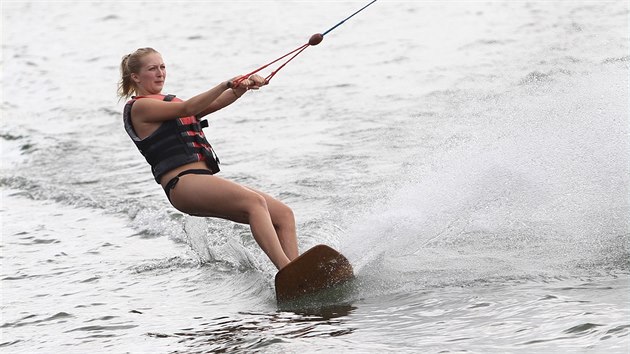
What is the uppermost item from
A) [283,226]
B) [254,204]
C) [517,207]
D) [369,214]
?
[254,204]

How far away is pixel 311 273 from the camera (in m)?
6.27

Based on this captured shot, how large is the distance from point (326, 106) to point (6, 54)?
10771mm

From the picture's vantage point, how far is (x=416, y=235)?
7.39 m

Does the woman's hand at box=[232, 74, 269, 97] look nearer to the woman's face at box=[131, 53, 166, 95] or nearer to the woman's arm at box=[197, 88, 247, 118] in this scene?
the woman's arm at box=[197, 88, 247, 118]

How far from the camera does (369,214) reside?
8180mm

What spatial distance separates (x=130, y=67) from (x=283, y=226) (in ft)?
4.31

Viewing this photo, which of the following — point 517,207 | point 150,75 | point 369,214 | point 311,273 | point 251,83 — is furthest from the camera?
point 369,214

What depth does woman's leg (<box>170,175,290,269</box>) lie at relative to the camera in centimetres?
637

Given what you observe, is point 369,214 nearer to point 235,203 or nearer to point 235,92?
point 235,203

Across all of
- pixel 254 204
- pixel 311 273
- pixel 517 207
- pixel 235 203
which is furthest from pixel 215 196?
pixel 517 207

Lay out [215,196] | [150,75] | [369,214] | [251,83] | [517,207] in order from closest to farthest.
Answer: [251,83] → [215,196] → [150,75] → [517,207] → [369,214]

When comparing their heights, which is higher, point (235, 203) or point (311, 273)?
point (235, 203)

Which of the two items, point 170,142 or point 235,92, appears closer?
point 235,92

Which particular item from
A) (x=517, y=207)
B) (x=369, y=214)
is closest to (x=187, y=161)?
(x=369, y=214)
